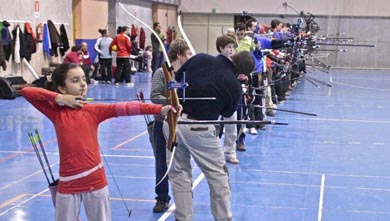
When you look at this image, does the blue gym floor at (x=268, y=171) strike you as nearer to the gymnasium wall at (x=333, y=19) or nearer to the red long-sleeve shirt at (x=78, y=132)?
the red long-sleeve shirt at (x=78, y=132)

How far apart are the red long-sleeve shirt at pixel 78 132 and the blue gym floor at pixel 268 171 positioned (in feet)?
5.33

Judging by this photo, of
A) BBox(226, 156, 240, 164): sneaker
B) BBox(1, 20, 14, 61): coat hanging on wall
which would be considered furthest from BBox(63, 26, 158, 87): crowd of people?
BBox(226, 156, 240, 164): sneaker

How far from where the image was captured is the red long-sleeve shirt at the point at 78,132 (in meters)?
3.10

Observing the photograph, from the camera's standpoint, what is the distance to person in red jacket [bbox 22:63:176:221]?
3.09m

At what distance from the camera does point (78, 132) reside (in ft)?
10.3

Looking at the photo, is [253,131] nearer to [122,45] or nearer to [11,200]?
[11,200]

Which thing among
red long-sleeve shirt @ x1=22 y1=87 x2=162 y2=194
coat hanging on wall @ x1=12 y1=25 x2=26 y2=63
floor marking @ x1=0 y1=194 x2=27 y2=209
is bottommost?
floor marking @ x1=0 y1=194 x2=27 y2=209

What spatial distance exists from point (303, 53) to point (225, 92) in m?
10.5

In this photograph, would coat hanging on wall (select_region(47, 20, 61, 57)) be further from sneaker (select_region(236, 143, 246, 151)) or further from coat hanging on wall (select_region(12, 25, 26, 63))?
sneaker (select_region(236, 143, 246, 151))

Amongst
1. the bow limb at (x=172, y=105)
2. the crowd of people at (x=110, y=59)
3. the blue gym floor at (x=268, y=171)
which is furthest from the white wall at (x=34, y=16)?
the bow limb at (x=172, y=105)

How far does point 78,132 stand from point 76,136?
0.08ft

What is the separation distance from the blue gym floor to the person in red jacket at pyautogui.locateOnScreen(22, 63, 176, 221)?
5.20 ft

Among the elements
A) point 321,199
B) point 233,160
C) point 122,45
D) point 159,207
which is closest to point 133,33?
point 122,45

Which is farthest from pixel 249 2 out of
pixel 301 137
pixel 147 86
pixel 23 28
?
pixel 301 137
